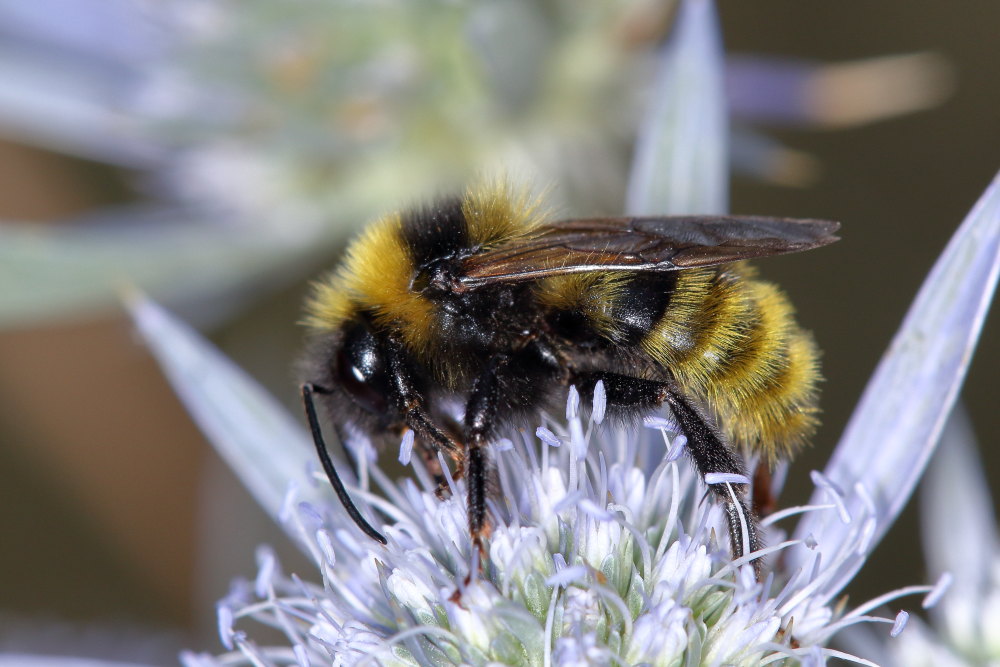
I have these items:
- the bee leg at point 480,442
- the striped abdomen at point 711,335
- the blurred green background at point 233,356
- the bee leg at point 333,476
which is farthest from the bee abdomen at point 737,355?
the blurred green background at point 233,356

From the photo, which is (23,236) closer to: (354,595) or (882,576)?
(354,595)

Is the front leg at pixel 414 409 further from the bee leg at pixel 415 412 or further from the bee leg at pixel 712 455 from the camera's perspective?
the bee leg at pixel 712 455

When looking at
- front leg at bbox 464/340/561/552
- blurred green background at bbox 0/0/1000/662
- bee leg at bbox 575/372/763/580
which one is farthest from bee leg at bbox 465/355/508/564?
blurred green background at bbox 0/0/1000/662

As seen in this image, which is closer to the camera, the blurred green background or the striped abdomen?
the striped abdomen

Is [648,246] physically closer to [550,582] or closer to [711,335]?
[711,335]

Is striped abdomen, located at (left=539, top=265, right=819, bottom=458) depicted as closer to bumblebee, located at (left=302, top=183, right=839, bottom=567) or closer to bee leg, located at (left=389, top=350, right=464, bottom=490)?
bumblebee, located at (left=302, top=183, right=839, bottom=567)

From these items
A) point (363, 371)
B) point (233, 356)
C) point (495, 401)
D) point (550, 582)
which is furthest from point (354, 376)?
point (233, 356)
